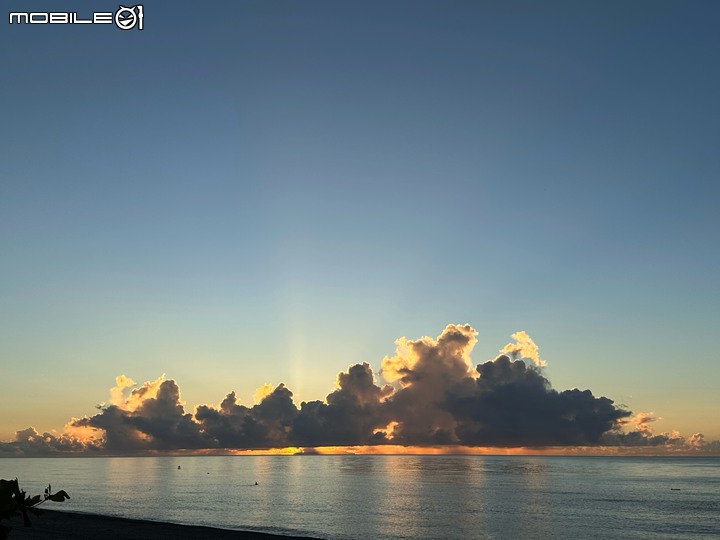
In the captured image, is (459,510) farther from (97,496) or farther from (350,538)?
(97,496)

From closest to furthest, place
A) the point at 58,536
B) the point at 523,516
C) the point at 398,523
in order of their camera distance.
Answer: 1. the point at 58,536
2. the point at 398,523
3. the point at 523,516

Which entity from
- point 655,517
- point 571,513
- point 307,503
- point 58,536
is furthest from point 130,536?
point 655,517

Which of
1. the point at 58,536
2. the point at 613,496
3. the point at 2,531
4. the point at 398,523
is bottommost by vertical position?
the point at 613,496

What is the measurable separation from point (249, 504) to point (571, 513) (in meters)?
64.5

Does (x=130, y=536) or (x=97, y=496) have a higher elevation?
(x=130, y=536)

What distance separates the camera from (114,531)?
77.3 m

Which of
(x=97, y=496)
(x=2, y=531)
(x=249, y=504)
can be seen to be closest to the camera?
(x=2, y=531)

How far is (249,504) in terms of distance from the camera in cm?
13100

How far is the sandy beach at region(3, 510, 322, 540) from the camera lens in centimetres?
7150

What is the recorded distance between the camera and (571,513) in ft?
387

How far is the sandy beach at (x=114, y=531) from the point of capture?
235 ft

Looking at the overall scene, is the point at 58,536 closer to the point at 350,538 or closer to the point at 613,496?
the point at 350,538

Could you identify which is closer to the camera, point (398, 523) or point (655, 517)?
point (398, 523)

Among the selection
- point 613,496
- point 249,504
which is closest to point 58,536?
point 249,504
